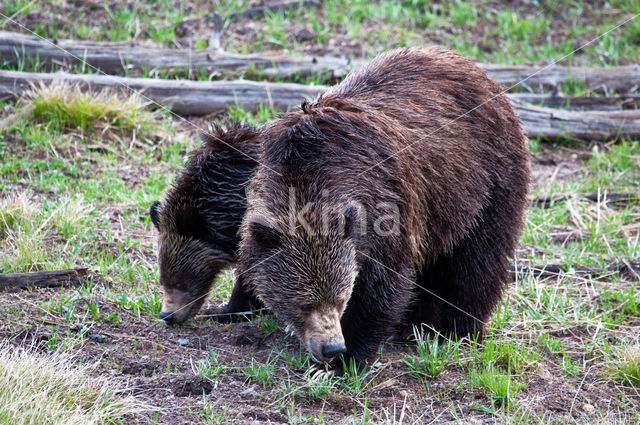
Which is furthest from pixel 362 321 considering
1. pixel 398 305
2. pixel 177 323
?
pixel 177 323

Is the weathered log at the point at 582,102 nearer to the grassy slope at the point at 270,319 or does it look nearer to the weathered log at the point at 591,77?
the weathered log at the point at 591,77

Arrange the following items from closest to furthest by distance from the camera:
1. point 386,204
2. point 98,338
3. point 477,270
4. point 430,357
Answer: point 386,204, point 430,357, point 98,338, point 477,270

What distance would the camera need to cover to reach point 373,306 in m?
4.70

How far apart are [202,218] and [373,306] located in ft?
4.97

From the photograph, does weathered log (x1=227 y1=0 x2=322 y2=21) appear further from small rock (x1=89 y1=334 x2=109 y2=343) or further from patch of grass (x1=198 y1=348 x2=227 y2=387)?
patch of grass (x1=198 y1=348 x2=227 y2=387)

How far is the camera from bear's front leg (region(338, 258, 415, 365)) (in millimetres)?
4613

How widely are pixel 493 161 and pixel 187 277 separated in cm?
236

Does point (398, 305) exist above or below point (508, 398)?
above

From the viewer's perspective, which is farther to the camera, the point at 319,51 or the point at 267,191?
the point at 319,51

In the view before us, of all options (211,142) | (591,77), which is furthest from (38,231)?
(591,77)

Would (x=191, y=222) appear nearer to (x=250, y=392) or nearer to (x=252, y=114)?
(x=250, y=392)

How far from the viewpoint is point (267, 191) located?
445 cm

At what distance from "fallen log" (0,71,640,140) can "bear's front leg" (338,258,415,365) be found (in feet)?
13.8

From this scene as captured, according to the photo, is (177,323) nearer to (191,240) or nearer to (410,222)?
(191,240)
